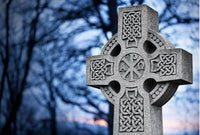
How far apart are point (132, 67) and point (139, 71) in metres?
0.11

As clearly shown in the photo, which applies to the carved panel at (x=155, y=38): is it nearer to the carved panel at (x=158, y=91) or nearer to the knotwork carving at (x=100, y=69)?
the carved panel at (x=158, y=91)

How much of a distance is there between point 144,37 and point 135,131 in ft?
4.04

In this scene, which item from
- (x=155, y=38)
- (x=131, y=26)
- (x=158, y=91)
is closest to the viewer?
(x=158, y=91)

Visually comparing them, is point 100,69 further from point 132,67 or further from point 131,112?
point 131,112

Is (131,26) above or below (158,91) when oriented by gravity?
above

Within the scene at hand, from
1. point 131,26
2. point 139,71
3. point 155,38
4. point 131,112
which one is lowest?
point 131,112

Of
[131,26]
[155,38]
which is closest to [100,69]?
[131,26]

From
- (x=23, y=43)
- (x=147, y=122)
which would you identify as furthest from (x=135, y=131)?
(x=23, y=43)

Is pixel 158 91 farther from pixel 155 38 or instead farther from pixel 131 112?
pixel 155 38

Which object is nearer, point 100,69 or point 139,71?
point 139,71

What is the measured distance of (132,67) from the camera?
19.2ft

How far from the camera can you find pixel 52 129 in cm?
1219

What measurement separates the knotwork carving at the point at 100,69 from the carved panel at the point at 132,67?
0.22 metres

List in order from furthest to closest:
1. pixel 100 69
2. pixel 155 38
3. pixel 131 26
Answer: pixel 100 69, pixel 131 26, pixel 155 38
